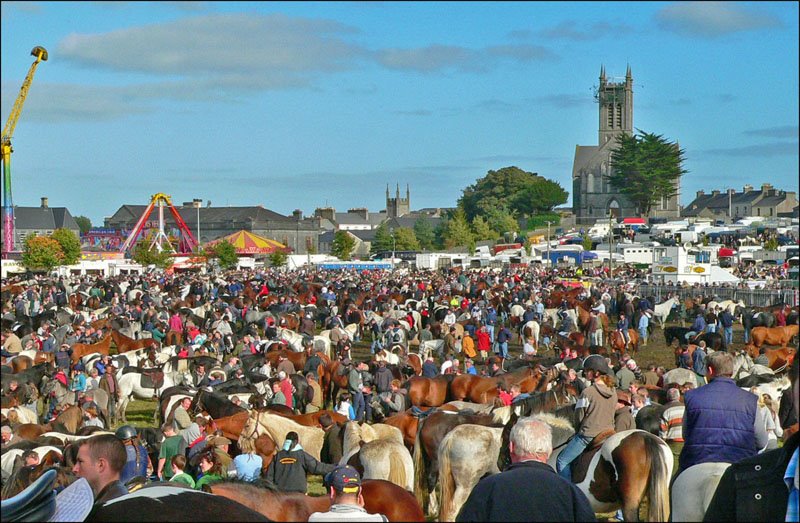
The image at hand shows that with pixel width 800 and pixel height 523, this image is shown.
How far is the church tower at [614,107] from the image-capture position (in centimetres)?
13550

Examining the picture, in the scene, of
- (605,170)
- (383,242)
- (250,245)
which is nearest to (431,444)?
(250,245)

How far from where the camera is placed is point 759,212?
118m

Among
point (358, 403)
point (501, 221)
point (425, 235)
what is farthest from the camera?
point (425, 235)

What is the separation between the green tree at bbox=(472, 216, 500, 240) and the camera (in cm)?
10138

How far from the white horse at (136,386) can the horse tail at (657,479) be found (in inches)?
422

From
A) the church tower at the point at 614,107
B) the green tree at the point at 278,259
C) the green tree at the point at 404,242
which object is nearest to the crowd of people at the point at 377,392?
the green tree at the point at 278,259

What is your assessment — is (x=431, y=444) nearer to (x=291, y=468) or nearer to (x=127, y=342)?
(x=291, y=468)

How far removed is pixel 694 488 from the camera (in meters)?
5.37

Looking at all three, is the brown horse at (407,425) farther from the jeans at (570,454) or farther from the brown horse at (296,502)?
the brown horse at (296,502)

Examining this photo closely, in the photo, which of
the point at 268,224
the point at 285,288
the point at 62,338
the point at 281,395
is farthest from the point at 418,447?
the point at 268,224

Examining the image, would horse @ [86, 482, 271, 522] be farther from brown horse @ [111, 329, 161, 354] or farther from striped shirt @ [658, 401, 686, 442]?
brown horse @ [111, 329, 161, 354]

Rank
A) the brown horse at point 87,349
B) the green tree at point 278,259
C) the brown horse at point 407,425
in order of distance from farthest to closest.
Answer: the green tree at point 278,259 → the brown horse at point 87,349 → the brown horse at point 407,425

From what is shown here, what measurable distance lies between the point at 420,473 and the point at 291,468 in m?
1.79

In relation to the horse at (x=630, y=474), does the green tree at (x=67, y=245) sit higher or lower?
higher
